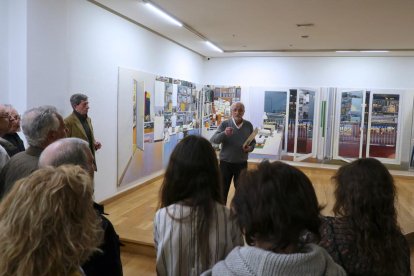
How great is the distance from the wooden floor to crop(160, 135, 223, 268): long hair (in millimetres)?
942

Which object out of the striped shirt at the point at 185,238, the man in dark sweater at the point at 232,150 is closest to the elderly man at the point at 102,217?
the striped shirt at the point at 185,238

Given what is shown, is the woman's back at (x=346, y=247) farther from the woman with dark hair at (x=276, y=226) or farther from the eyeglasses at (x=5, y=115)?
the eyeglasses at (x=5, y=115)

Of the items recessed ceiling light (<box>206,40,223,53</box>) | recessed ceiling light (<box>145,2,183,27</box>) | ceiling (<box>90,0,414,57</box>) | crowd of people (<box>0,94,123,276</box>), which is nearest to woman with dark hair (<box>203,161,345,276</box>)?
crowd of people (<box>0,94,123,276</box>)

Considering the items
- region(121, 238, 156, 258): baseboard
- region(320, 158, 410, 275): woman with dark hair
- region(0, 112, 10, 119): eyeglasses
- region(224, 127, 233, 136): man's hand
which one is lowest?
region(121, 238, 156, 258): baseboard

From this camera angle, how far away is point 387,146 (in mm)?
8148

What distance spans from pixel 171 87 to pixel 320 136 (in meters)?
3.76

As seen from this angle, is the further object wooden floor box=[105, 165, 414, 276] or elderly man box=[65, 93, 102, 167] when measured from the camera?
elderly man box=[65, 93, 102, 167]

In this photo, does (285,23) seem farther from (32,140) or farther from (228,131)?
(32,140)

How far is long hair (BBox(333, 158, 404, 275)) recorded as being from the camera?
4.54 feet

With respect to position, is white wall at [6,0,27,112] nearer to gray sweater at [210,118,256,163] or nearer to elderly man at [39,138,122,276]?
gray sweater at [210,118,256,163]

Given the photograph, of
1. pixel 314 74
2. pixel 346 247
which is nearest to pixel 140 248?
pixel 346 247

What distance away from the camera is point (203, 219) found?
1450mm

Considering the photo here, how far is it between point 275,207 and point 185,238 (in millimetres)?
599

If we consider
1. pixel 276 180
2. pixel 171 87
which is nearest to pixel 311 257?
pixel 276 180
